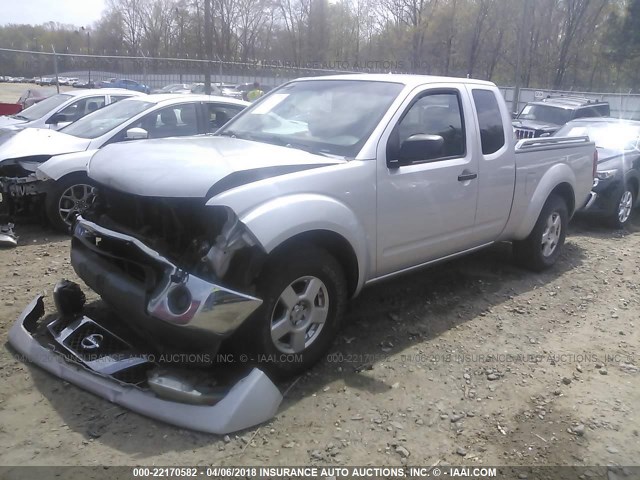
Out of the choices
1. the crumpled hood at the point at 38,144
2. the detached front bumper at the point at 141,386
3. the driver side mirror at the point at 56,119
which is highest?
the driver side mirror at the point at 56,119

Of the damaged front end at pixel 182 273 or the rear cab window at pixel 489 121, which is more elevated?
the rear cab window at pixel 489 121

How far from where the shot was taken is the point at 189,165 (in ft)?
10.6

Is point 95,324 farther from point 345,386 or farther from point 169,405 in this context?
point 345,386

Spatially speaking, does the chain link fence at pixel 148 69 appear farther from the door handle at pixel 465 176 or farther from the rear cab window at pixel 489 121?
the door handle at pixel 465 176

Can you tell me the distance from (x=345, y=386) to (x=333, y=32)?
192 feet

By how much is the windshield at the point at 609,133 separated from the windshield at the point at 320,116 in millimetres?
6039

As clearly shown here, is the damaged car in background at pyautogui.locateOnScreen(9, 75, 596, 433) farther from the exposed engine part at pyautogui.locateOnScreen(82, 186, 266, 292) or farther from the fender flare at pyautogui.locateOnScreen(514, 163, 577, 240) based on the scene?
the fender flare at pyautogui.locateOnScreen(514, 163, 577, 240)

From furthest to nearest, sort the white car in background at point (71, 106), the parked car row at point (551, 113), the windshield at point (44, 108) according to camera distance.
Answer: the parked car row at point (551, 113)
the windshield at point (44, 108)
the white car in background at point (71, 106)

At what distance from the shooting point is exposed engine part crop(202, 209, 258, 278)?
9.72 ft

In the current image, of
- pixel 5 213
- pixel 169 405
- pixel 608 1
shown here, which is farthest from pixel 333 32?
pixel 169 405

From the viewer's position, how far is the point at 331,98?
4348mm

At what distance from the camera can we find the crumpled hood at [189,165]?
10.1ft

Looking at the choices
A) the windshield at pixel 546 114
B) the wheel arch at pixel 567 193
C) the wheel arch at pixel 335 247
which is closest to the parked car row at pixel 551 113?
the windshield at pixel 546 114

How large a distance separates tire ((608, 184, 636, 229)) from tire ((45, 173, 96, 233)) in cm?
723
